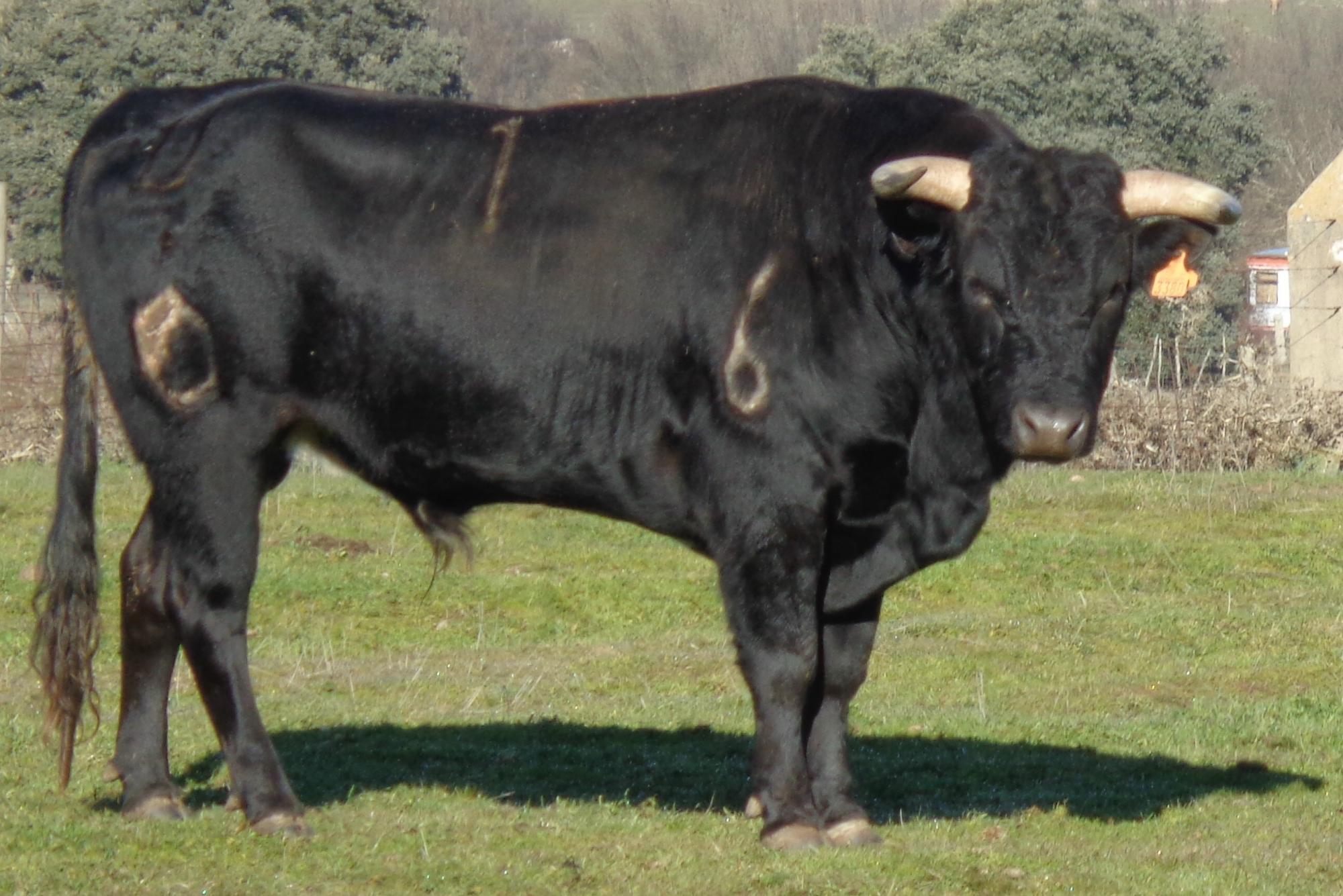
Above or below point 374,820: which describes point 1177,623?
below

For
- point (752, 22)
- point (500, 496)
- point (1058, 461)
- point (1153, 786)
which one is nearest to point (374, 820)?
point (500, 496)

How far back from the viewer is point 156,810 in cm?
653

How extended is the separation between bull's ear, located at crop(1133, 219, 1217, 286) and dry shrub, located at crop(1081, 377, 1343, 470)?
1195 centimetres

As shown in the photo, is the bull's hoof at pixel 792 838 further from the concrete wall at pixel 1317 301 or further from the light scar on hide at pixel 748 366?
the concrete wall at pixel 1317 301

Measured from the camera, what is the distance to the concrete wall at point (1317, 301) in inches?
781

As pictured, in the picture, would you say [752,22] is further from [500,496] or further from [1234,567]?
[500,496]

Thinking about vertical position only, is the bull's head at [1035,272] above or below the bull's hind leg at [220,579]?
above

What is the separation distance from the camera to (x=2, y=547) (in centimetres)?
1255

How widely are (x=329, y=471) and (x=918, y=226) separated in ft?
37.0

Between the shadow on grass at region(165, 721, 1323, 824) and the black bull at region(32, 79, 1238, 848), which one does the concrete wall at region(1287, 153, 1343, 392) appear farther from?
the black bull at region(32, 79, 1238, 848)

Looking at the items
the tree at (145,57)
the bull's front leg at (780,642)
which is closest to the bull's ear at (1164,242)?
the bull's front leg at (780,642)

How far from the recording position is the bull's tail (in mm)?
6723

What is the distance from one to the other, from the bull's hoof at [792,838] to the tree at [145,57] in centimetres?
2766

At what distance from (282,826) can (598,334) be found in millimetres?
1960
